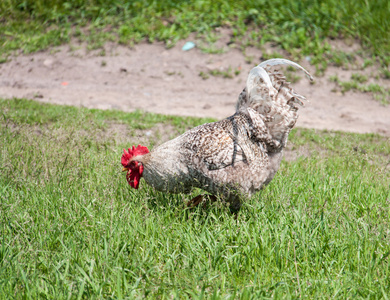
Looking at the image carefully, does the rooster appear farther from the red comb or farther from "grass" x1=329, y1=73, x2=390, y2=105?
"grass" x1=329, y1=73, x2=390, y2=105

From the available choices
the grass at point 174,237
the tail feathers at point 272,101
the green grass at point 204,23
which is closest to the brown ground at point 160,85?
the green grass at point 204,23

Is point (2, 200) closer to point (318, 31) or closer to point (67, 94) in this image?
point (67, 94)

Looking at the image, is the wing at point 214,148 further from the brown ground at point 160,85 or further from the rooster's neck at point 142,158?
the brown ground at point 160,85

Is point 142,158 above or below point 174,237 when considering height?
above

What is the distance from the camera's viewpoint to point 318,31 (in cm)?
926

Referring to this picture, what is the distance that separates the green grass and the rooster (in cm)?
568

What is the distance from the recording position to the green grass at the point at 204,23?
9102mm

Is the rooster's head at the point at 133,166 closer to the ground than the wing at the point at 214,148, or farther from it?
closer to the ground

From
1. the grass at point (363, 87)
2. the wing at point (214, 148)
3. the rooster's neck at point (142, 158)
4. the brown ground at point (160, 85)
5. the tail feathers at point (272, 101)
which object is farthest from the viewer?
the grass at point (363, 87)

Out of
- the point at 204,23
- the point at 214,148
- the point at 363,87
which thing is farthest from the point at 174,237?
the point at 204,23

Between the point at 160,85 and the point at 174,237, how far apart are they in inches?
240

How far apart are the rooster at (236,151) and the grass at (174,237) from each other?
24 centimetres

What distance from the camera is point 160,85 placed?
9.02m

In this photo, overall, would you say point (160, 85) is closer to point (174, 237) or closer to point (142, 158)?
point (142, 158)
